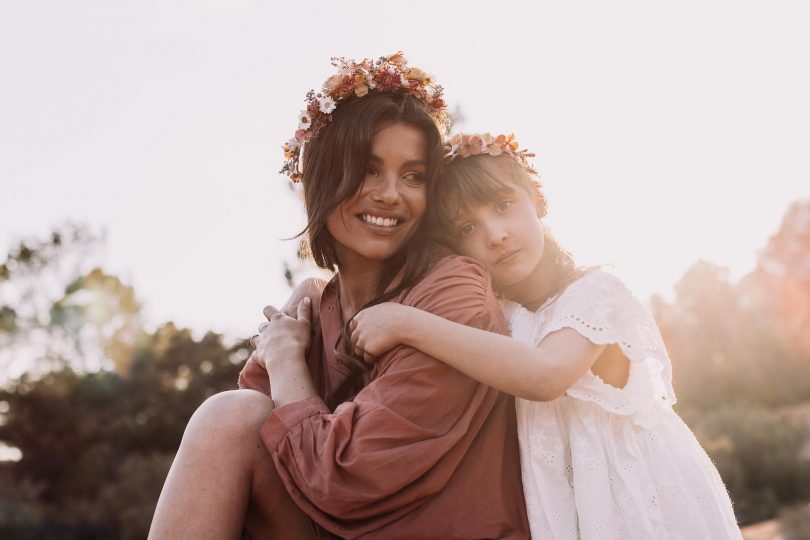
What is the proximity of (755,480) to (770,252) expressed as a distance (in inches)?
539

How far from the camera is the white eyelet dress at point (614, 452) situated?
7.34ft

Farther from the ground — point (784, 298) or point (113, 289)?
point (113, 289)

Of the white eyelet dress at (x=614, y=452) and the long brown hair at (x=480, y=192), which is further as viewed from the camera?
the long brown hair at (x=480, y=192)

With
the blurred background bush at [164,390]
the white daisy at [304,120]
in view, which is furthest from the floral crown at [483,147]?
the blurred background bush at [164,390]

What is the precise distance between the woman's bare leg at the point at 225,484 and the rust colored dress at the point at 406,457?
0.25ft

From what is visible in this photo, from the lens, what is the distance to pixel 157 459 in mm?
12383

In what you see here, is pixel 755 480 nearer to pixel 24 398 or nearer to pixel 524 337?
pixel 524 337

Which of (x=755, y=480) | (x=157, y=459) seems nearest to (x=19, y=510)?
(x=157, y=459)

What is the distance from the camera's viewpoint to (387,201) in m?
2.68

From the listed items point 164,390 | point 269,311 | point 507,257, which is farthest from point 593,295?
point 164,390

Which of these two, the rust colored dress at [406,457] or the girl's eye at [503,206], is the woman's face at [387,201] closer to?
the girl's eye at [503,206]

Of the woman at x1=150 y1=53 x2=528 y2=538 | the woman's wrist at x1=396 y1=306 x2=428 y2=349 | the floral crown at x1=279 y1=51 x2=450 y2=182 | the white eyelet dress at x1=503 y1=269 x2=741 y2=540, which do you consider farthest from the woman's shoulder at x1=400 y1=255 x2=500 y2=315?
the floral crown at x1=279 y1=51 x2=450 y2=182

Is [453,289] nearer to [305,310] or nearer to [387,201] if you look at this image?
[387,201]

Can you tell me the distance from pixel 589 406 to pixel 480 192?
0.89 metres
